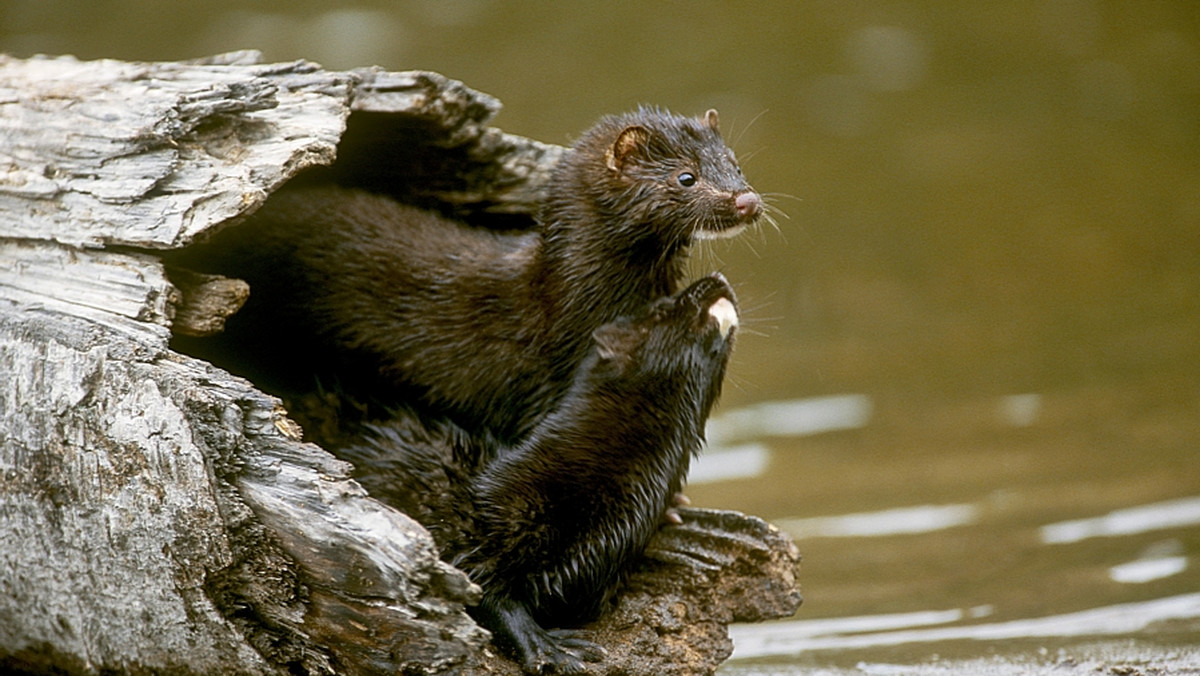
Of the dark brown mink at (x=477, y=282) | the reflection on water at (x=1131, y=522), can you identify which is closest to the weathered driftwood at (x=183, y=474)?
the dark brown mink at (x=477, y=282)

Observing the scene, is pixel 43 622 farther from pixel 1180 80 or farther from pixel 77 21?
pixel 1180 80

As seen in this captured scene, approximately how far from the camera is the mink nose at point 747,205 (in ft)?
14.3

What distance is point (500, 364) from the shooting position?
4.38m

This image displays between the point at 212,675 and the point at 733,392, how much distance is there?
5.31m

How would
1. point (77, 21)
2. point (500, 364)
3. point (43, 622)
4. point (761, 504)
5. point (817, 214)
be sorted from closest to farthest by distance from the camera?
point (43, 622)
point (500, 364)
point (761, 504)
point (817, 214)
point (77, 21)

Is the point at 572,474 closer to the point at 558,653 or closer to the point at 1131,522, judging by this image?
the point at 558,653

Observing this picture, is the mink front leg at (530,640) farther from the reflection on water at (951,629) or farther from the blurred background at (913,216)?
the blurred background at (913,216)

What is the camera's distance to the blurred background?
23.2 ft

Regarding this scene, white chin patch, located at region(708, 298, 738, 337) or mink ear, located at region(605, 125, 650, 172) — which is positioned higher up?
mink ear, located at region(605, 125, 650, 172)

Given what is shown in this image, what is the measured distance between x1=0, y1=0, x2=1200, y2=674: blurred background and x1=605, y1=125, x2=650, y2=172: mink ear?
2.58m

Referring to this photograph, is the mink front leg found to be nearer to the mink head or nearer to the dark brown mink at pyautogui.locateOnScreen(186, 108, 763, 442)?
the dark brown mink at pyautogui.locateOnScreen(186, 108, 763, 442)

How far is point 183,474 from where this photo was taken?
3.27 metres

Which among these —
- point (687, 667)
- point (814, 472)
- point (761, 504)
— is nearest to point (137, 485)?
point (687, 667)

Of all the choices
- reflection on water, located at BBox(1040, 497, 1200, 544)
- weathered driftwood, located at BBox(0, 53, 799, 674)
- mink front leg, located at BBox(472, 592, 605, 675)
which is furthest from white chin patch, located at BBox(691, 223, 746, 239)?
reflection on water, located at BBox(1040, 497, 1200, 544)
